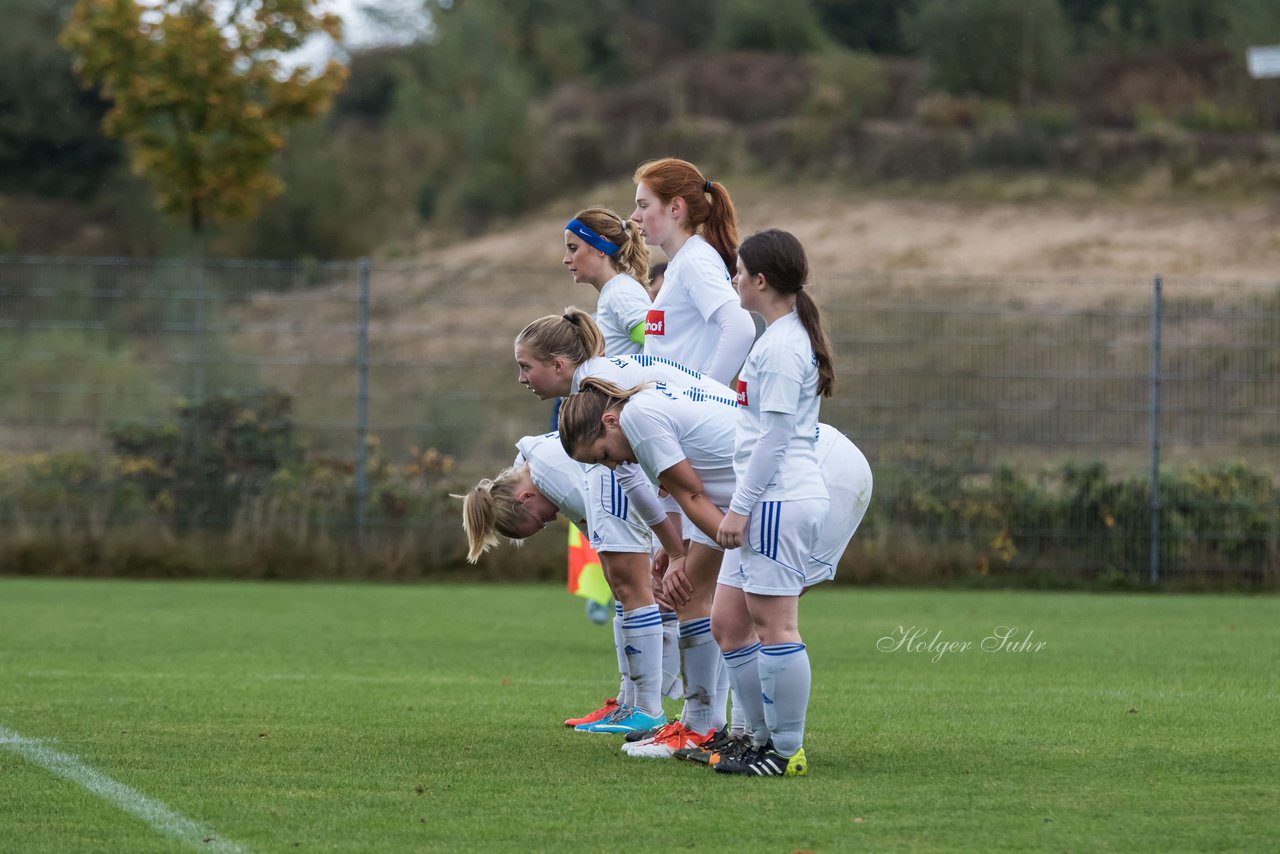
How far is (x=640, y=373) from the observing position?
223 inches

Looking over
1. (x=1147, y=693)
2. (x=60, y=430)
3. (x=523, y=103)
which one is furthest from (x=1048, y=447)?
(x=523, y=103)

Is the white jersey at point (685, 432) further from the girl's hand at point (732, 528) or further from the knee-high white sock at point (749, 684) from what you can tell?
the knee-high white sock at point (749, 684)

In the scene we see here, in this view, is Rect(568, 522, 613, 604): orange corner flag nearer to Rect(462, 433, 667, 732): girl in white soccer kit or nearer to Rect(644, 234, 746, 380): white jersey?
Rect(462, 433, 667, 732): girl in white soccer kit

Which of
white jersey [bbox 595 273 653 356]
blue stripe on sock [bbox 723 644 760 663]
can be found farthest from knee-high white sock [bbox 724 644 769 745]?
white jersey [bbox 595 273 653 356]

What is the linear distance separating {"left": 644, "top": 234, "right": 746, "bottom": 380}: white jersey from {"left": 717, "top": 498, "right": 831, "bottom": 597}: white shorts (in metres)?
1.07

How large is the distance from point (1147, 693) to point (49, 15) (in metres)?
46.5

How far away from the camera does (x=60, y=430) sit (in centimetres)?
1403

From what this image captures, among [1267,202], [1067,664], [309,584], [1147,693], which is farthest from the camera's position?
[1267,202]

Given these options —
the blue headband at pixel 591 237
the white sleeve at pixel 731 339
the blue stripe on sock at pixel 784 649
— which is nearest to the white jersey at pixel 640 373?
the white sleeve at pixel 731 339

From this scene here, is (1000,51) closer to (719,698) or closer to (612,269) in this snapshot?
(612,269)

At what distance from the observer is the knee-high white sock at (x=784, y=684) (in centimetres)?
503

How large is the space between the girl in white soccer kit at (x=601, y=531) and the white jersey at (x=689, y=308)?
21.3 inches

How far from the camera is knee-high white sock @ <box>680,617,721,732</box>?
572cm

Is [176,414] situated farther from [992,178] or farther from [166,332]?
[992,178]
